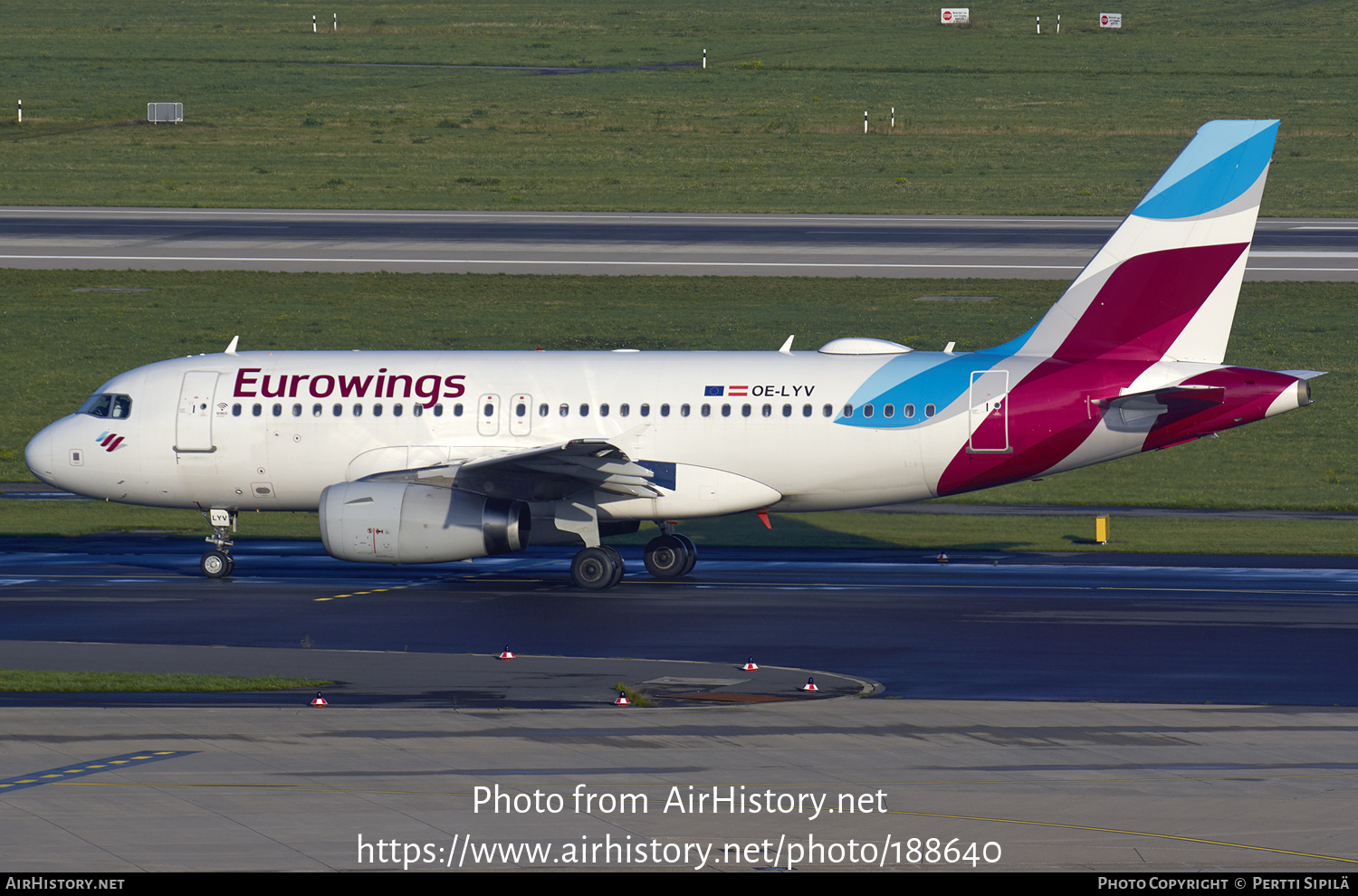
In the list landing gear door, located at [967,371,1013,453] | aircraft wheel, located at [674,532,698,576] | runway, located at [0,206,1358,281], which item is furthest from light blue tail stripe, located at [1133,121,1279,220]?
runway, located at [0,206,1358,281]

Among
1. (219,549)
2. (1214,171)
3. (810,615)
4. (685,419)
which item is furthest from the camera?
(219,549)

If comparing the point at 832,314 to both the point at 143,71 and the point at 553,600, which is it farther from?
the point at 143,71

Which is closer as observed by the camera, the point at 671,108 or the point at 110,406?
the point at 110,406

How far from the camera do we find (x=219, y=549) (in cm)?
3434

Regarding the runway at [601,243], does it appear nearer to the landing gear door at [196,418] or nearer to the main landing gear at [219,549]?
the landing gear door at [196,418]

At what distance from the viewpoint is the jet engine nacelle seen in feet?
105

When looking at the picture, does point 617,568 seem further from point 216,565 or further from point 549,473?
point 216,565

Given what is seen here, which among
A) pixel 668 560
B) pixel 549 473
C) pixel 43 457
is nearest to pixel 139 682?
pixel 549 473

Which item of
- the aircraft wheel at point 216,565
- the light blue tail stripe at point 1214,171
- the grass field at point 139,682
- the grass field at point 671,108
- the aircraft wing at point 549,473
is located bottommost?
the grass field at point 139,682

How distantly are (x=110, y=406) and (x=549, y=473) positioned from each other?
390 inches

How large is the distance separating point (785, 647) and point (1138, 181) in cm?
6308

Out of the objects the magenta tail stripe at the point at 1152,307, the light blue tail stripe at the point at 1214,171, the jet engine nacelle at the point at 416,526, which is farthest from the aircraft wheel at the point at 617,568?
the light blue tail stripe at the point at 1214,171

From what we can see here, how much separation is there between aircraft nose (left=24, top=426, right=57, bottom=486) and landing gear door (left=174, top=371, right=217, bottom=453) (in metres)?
2.83

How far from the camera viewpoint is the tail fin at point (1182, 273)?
3259 cm
